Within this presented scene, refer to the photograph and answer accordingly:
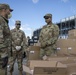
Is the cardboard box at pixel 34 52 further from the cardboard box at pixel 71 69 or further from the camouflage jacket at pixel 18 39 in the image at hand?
the cardboard box at pixel 71 69

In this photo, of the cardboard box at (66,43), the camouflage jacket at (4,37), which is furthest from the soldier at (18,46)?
the camouflage jacket at (4,37)

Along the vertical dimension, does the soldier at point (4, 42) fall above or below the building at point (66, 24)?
below

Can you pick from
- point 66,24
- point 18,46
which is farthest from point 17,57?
point 66,24

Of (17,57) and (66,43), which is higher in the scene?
(66,43)

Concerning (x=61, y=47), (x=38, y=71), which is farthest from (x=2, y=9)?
(x=61, y=47)

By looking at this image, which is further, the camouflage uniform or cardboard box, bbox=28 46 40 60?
cardboard box, bbox=28 46 40 60

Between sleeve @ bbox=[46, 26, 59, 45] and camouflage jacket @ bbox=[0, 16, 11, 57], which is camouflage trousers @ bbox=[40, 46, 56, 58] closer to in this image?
sleeve @ bbox=[46, 26, 59, 45]

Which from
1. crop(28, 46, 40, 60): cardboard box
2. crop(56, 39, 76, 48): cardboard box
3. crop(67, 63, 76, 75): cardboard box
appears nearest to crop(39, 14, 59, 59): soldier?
crop(28, 46, 40, 60): cardboard box

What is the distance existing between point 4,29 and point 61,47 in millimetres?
2774

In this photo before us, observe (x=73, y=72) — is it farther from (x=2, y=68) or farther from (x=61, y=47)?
(x=61, y=47)

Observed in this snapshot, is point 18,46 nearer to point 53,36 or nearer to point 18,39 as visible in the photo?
Answer: point 18,39

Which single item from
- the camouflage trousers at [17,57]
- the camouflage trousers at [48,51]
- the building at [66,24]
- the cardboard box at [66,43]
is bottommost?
the camouflage trousers at [17,57]

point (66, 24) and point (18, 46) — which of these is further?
point (66, 24)

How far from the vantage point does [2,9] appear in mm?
4598
